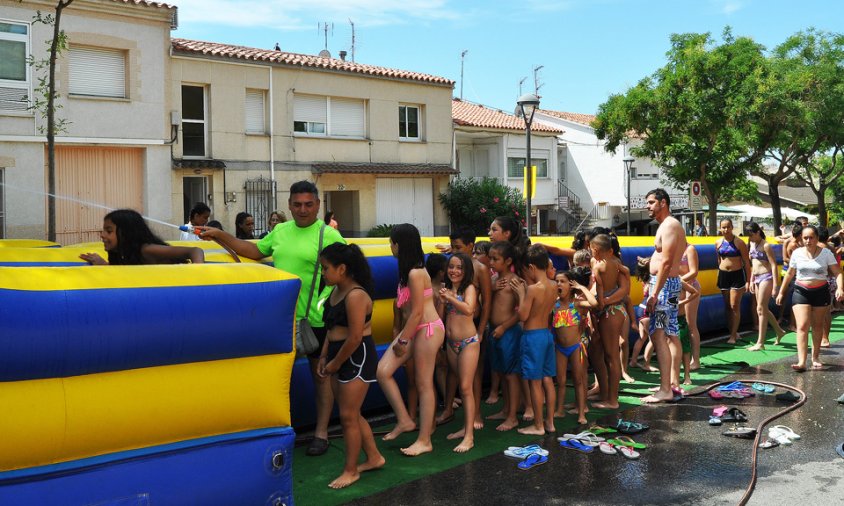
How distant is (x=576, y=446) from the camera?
6188 millimetres

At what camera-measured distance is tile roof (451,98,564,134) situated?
32812 millimetres

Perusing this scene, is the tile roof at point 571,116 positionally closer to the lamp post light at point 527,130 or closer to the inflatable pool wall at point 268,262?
the lamp post light at point 527,130

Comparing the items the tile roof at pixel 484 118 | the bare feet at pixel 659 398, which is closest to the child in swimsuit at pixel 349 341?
the bare feet at pixel 659 398

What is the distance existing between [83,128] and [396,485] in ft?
55.6

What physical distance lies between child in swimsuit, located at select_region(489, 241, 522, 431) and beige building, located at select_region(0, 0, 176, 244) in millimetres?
14093

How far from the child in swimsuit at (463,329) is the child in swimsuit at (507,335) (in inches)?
18.3

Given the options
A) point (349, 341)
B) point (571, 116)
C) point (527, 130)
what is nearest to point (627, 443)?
point (349, 341)

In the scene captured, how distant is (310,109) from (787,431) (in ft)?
64.7

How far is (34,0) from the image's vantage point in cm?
1836

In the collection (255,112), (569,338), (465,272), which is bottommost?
(569,338)

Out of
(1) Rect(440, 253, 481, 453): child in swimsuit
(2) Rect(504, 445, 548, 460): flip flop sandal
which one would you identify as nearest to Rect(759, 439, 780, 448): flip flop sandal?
(2) Rect(504, 445, 548, 460): flip flop sandal

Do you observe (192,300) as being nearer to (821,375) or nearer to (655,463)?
(655,463)

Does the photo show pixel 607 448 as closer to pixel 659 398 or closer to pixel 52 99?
pixel 659 398

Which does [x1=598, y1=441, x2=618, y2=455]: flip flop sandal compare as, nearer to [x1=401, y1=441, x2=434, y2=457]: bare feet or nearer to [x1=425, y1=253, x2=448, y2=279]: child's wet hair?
[x1=401, y1=441, x2=434, y2=457]: bare feet
